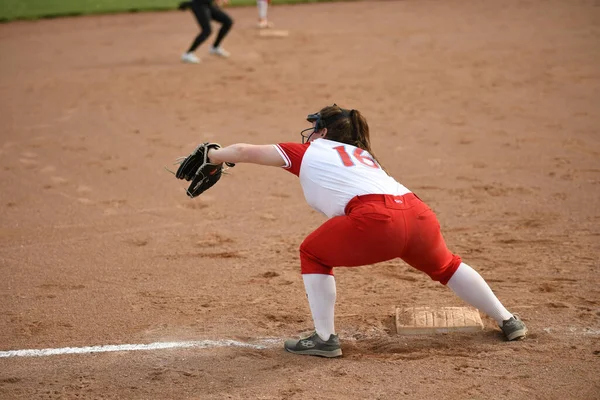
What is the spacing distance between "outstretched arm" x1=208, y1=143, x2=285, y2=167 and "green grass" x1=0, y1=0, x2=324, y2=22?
46.4 ft

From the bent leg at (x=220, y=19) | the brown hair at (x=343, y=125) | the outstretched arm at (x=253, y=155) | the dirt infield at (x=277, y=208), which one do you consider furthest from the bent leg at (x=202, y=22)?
the brown hair at (x=343, y=125)

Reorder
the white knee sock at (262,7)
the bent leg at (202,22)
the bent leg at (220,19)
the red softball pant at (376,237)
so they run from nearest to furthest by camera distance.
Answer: the red softball pant at (376,237)
the bent leg at (202,22)
the bent leg at (220,19)
the white knee sock at (262,7)

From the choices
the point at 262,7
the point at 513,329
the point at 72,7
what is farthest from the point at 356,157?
the point at 72,7

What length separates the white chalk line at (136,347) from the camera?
5.02 m

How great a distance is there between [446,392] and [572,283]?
193 cm

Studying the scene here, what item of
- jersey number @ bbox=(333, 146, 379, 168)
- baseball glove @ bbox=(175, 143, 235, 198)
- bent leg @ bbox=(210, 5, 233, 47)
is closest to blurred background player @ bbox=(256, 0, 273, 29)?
bent leg @ bbox=(210, 5, 233, 47)

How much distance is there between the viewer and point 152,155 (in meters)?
9.33

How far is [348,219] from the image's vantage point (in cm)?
455

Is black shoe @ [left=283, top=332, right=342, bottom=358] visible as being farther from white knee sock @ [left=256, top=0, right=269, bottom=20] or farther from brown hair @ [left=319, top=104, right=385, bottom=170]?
white knee sock @ [left=256, top=0, right=269, bottom=20]

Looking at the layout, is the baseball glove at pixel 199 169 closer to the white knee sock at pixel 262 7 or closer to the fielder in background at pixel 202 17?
the fielder in background at pixel 202 17

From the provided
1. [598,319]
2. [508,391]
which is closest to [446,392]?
[508,391]

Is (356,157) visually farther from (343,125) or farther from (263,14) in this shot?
(263,14)

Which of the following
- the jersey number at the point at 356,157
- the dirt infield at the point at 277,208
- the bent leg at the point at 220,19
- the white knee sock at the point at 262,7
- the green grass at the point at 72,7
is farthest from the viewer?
the green grass at the point at 72,7

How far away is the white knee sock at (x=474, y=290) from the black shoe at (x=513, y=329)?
0.21ft
